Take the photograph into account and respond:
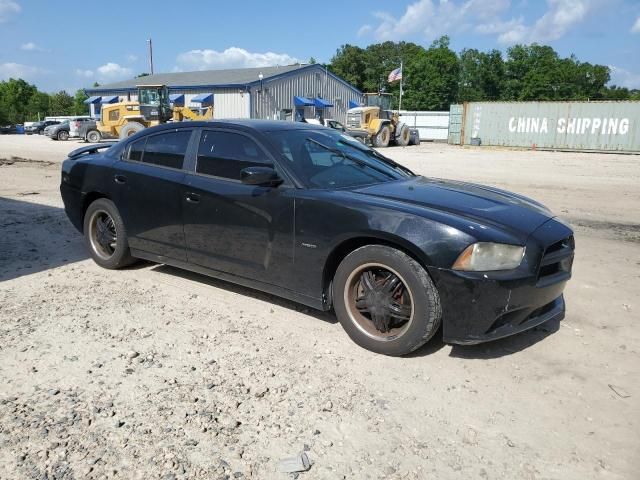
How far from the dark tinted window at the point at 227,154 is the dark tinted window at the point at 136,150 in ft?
2.88

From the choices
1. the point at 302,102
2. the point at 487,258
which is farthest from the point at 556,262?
the point at 302,102

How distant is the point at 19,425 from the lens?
2848 millimetres

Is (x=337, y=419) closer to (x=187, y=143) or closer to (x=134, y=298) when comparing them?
(x=134, y=298)

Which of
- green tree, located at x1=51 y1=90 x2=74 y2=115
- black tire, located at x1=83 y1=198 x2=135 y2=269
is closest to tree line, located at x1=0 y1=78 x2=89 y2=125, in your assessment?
green tree, located at x1=51 y1=90 x2=74 y2=115

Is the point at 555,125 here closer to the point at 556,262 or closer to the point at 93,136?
the point at 93,136

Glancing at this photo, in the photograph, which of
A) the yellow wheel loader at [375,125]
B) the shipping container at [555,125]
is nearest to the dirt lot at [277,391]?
the yellow wheel loader at [375,125]

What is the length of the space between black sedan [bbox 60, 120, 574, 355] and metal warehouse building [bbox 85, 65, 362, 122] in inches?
1433

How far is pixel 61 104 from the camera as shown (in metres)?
77.9

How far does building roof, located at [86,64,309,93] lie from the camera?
4273 cm

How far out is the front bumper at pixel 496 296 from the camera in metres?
3.29

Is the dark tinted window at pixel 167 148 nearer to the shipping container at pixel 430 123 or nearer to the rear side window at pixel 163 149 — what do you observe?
the rear side window at pixel 163 149

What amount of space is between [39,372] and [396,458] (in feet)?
7.59

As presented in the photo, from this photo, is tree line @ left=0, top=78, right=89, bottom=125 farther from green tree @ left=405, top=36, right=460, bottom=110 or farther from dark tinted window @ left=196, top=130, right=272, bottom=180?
dark tinted window @ left=196, top=130, right=272, bottom=180

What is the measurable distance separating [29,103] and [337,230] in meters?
83.2
